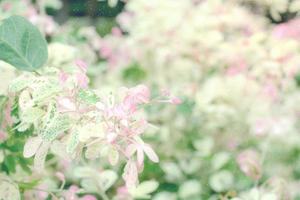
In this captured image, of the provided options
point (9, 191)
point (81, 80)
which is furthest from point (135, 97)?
point (9, 191)

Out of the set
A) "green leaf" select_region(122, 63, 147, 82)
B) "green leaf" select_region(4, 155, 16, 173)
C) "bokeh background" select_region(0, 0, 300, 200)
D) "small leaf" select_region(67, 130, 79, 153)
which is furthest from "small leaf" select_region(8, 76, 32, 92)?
"green leaf" select_region(122, 63, 147, 82)

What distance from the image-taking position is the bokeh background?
230 centimetres

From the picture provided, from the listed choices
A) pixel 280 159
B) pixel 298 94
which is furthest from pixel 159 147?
pixel 298 94

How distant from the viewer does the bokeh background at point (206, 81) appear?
2.30 m

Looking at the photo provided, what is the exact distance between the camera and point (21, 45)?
1.08 metres

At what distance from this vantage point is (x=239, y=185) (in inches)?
80.7

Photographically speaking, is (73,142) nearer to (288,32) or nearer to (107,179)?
(107,179)

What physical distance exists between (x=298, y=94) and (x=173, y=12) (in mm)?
697

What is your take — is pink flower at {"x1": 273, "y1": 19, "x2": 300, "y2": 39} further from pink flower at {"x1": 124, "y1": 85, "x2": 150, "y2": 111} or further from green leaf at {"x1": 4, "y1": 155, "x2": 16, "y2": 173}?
pink flower at {"x1": 124, "y1": 85, "x2": 150, "y2": 111}

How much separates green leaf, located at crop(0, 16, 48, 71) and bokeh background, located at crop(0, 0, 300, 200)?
86cm

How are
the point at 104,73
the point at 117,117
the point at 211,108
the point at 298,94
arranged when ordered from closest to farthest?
1. the point at 117,117
2. the point at 211,108
3. the point at 298,94
4. the point at 104,73

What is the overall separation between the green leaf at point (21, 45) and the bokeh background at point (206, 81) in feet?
2.84

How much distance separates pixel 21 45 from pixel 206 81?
2.01 metres

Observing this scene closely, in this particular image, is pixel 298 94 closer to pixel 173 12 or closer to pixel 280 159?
pixel 280 159
